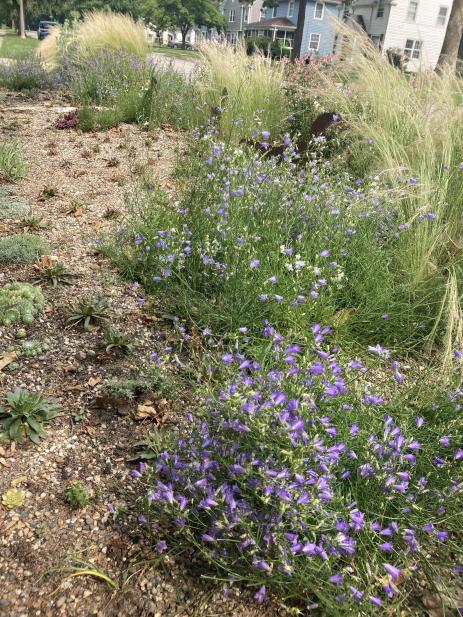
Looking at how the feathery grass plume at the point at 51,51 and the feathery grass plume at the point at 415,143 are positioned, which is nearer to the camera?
the feathery grass plume at the point at 415,143

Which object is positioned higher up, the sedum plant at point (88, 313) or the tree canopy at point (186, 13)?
the tree canopy at point (186, 13)

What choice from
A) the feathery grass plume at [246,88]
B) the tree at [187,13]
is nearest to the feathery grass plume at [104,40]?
the feathery grass plume at [246,88]

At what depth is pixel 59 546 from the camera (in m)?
1.70

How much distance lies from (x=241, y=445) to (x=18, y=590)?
82 centimetres

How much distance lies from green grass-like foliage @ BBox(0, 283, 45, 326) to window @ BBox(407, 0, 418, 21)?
43.7 m

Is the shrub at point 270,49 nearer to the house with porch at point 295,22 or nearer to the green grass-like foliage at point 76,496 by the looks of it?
the house with porch at point 295,22

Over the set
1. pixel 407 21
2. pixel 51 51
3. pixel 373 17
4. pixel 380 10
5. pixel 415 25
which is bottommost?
pixel 51 51

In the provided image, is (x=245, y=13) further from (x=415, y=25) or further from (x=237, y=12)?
(x=415, y=25)

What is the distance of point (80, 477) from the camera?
6.45ft

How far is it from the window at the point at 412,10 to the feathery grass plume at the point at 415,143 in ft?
124

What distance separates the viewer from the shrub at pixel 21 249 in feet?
10.9

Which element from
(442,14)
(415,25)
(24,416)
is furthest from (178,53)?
(24,416)

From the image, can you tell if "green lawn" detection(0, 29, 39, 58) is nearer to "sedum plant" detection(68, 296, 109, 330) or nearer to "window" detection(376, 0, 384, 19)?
"sedum plant" detection(68, 296, 109, 330)

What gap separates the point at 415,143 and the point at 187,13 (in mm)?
62262
